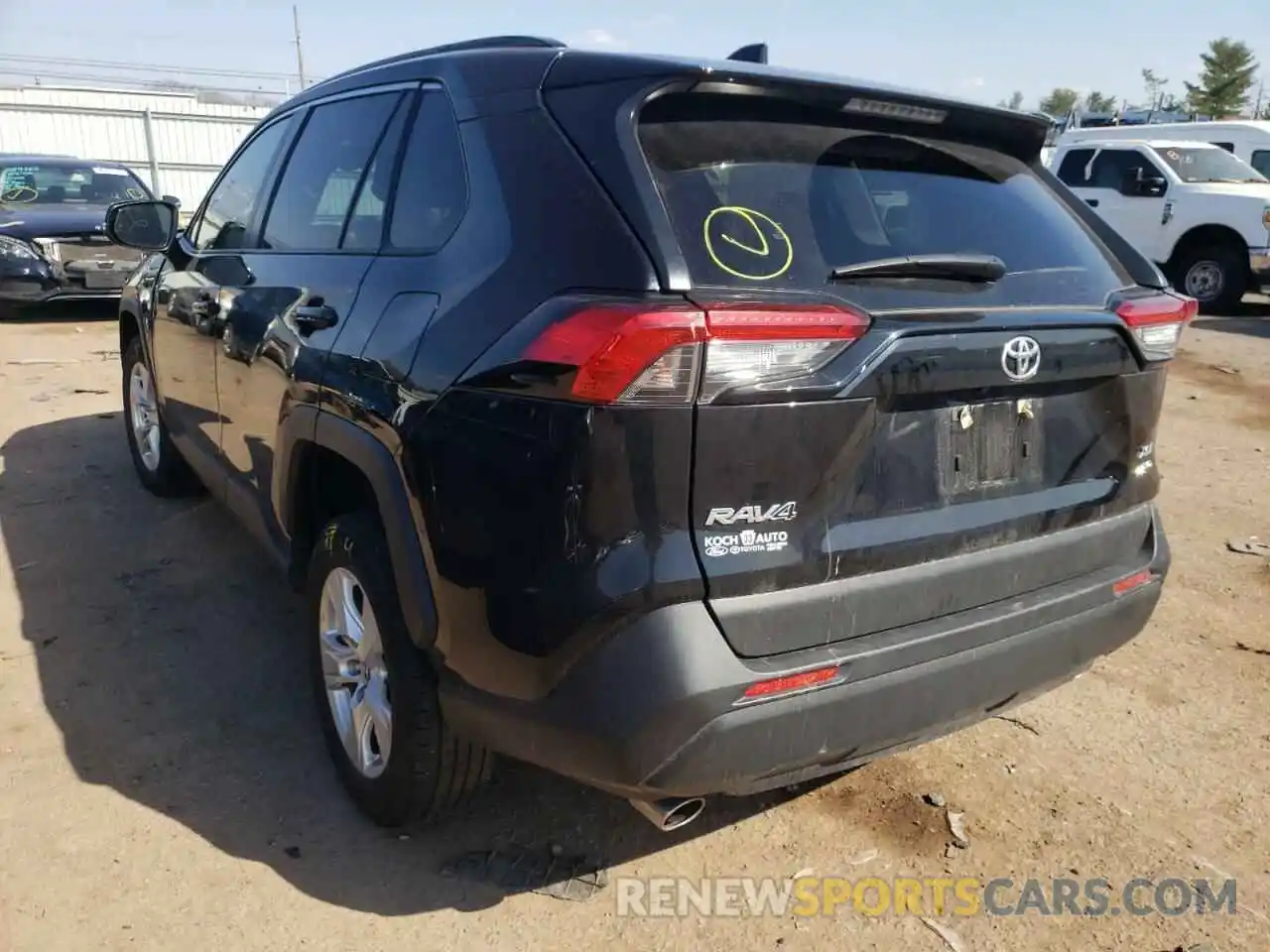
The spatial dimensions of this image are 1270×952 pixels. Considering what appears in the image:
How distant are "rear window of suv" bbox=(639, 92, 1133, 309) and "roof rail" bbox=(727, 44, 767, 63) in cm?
49

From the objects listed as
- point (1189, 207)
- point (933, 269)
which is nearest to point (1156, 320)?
point (933, 269)

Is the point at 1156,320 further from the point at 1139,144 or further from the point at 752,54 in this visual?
the point at 1139,144

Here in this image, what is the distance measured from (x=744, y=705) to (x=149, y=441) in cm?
437

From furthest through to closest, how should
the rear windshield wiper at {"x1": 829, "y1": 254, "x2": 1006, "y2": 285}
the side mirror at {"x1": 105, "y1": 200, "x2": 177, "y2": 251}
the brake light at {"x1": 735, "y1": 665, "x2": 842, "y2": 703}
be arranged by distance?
the side mirror at {"x1": 105, "y1": 200, "x2": 177, "y2": 251}
the rear windshield wiper at {"x1": 829, "y1": 254, "x2": 1006, "y2": 285}
the brake light at {"x1": 735, "y1": 665, "x2": 842, "y2": 703}

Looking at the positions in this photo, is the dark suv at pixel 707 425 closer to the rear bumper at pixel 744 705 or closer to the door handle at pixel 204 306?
the rear bumper at pixel 744 705

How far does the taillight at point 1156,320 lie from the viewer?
2475 mm

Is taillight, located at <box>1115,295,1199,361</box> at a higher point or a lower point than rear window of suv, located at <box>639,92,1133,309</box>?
lower

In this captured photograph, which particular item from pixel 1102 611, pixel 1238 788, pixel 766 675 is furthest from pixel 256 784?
pixel 1238 788

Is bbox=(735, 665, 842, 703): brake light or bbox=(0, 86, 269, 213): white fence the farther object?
bbox=(0, 86, 269, 213): white fence

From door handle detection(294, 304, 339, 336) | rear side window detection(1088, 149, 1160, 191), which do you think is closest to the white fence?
rear side window detection(1088, 149, 1160, 191)

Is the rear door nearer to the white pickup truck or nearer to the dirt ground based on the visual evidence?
the dirt ground

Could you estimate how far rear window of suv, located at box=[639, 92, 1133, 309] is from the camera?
6.70ft

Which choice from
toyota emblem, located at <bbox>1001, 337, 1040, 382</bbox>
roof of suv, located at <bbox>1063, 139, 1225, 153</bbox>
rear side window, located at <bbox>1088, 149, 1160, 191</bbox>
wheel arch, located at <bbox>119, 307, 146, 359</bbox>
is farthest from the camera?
roof of suv, located at <bbox>1063, 139, 1225, 153</bbox>

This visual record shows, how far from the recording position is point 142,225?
4484mm
